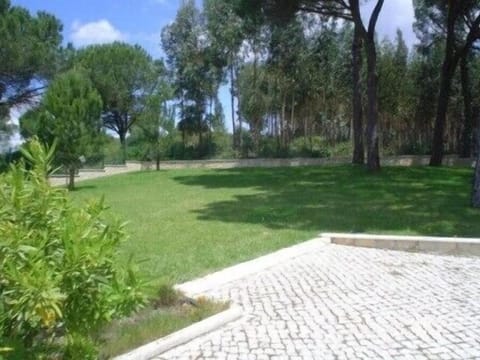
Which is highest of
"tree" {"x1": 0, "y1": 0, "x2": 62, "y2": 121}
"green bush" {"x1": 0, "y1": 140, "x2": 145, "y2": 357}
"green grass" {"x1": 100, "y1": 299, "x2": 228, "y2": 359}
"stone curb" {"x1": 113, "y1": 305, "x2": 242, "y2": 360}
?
"tree" {"x1": 0, "y1": 0, "x2": 62, "y2": 121}

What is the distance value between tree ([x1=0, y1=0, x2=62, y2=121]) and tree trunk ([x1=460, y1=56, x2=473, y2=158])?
20184mm

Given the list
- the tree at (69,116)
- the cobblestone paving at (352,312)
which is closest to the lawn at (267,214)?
the cobblestone paving at (352,312)

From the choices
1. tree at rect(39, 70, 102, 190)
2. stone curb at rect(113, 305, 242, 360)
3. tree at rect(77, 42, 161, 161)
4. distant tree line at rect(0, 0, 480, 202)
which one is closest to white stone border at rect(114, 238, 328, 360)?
stone curb at rect(113, 305, 242, 360)

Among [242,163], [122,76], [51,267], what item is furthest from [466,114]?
[51,267]

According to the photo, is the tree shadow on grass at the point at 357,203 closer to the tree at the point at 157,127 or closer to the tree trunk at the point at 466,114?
the tree trunk at the point at 466,114

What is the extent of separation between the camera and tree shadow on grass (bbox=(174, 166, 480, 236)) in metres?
9.93

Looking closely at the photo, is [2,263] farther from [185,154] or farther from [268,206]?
[185,154]

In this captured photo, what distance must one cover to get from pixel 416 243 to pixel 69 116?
1591 cm

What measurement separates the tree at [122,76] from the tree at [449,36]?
20.8 meters

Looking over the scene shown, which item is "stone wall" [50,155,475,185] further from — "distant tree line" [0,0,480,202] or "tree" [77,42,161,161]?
"tree" [77,42,161,161]

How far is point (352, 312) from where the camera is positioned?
501cm

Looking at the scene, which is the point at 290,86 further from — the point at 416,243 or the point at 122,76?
the point at 416,243

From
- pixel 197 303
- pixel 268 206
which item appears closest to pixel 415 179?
pixel 268 206

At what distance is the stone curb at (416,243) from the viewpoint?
25.5 ft
